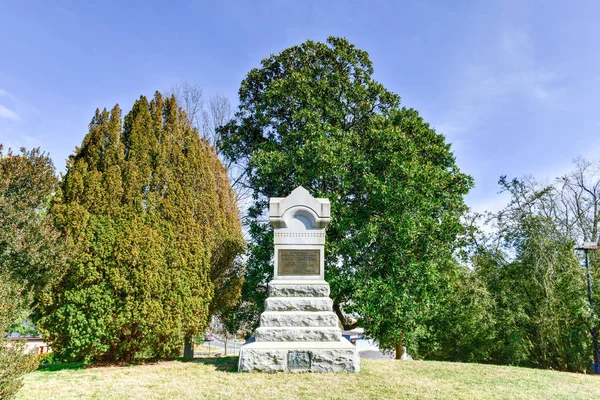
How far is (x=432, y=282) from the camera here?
968 cm

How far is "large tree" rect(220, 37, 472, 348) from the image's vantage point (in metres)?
9.63

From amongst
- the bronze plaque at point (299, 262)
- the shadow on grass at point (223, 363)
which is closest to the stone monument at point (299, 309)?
the bronze plaque at point (299, 262)

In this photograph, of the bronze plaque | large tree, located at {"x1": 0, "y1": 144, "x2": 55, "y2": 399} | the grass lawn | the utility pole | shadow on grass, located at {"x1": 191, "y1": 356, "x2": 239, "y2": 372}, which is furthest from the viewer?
the utility pole

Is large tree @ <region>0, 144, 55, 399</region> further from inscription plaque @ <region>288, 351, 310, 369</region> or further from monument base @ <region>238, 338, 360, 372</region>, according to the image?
inscription plaque @ <region>288, 351, 310, 369</region>

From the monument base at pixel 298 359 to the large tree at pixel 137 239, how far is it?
6.35 ft

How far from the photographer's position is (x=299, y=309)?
24.8 ft

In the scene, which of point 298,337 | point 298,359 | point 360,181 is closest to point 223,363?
point 298,337

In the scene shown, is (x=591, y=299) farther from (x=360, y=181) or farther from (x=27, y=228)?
(x=27, y=228)

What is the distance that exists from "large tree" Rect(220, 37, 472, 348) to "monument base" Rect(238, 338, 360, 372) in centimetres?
258

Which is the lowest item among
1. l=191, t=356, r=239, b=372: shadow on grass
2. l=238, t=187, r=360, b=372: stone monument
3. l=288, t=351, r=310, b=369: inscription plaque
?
l=191, t=356, r=239, b=372: shadow on grass

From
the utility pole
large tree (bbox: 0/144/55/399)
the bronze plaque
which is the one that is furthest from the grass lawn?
the utility pole

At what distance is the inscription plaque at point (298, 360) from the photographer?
265 inches

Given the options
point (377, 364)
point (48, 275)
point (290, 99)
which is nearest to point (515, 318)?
point (377, 364)

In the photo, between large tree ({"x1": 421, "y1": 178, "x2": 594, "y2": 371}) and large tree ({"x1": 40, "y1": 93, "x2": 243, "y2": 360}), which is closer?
large tree ({"x1": 40, "y1": 93, "x2": 243, "y2": 360})
